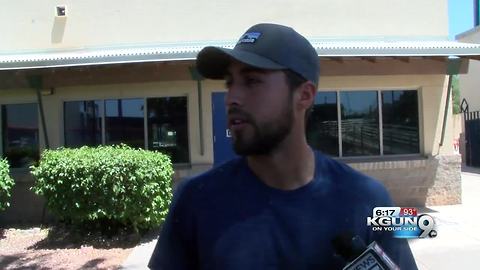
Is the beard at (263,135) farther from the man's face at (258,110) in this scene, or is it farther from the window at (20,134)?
the window at (20,134)

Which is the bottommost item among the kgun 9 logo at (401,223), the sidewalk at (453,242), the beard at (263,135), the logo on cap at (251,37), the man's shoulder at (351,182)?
the sidewalk at (453,242)

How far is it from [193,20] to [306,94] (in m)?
8.28

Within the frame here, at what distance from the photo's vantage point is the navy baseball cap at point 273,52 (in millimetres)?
1542

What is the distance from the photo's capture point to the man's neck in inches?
63.9

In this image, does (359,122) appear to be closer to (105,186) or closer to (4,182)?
(105,186)

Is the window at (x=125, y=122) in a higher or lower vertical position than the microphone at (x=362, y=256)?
higher

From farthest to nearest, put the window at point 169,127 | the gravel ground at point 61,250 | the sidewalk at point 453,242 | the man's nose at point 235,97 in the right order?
the window at point 169,127 < the gravel ground at point 61,250 < the sidewalk at point 453,242 < the man's nose at point 235,97

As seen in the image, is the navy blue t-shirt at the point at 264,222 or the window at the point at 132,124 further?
the window at the point at 132,124

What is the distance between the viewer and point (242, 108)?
5.16ft

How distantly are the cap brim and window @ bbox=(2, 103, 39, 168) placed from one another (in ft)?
28.6

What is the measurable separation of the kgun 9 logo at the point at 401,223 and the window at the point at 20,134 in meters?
9.13

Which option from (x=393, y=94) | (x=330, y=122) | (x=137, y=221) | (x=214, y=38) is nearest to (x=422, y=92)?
(x=393, y=94)

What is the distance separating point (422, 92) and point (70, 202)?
668 cm

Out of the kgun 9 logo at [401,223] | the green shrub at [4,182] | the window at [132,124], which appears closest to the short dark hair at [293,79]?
the kgun 9 logo at [401,223]
